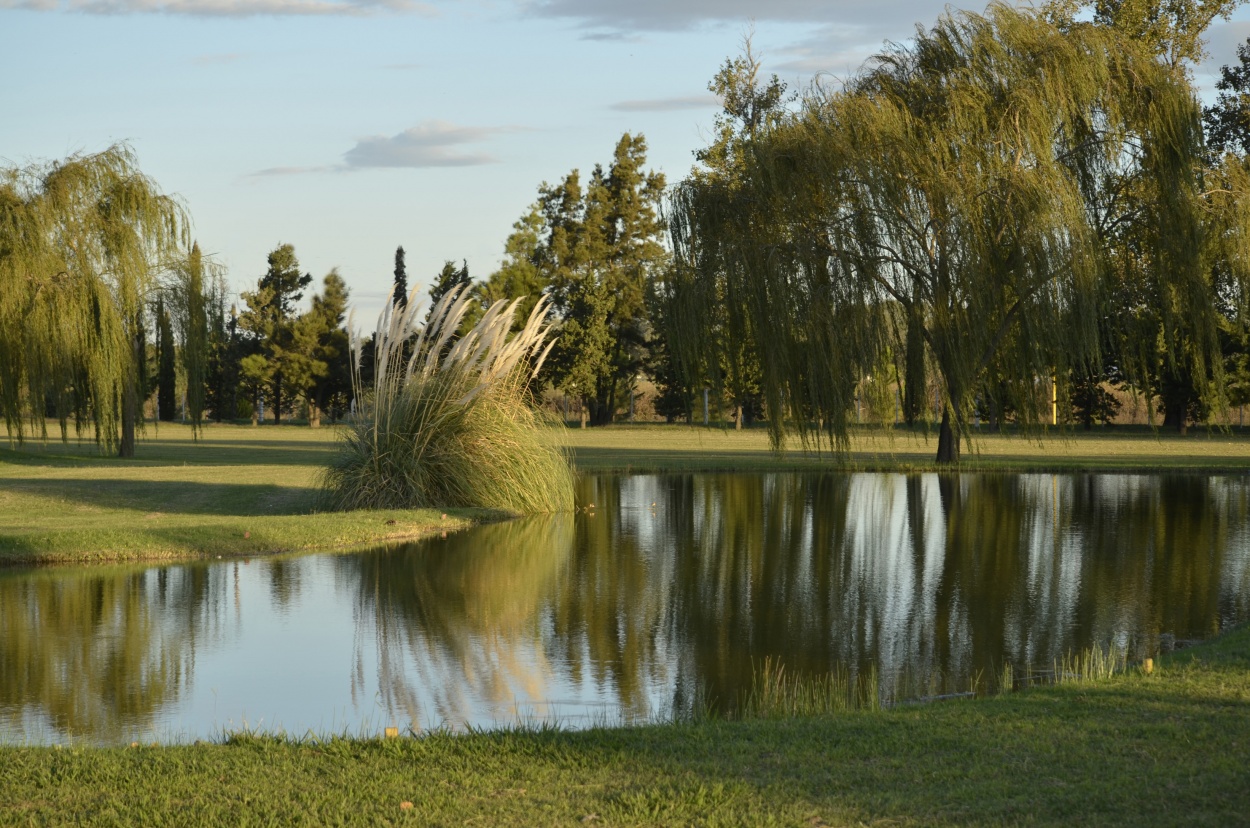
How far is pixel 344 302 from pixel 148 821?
66945mm

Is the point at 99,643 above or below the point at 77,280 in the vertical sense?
below

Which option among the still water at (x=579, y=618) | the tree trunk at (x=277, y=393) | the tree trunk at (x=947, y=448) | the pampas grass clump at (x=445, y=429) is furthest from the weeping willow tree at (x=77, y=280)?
the tree trunk at (x=277, y=393)

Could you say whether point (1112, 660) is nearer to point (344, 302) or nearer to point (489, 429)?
point (489, 429)

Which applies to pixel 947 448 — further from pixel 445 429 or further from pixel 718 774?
pixel 718 774

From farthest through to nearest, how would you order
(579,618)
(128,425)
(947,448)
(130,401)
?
(947,448) < (128,425) < (130,401) < (579,618)

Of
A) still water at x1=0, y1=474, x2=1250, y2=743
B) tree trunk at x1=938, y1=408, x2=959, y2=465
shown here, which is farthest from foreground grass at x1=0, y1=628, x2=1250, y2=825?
tree trunk at x1=938, y1=408, x2=959, y2=465

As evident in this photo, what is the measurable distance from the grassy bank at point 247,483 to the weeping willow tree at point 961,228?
175 centimetres

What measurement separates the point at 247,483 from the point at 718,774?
1695 cm

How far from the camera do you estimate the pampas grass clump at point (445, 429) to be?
56.7 ft

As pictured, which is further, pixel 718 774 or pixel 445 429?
pixel 445 429

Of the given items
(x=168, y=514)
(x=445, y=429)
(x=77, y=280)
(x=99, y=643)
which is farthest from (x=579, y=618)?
(x=77, y=280)

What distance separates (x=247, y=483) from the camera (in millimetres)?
20719

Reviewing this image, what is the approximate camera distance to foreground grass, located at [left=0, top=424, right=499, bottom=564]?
43.8 ft

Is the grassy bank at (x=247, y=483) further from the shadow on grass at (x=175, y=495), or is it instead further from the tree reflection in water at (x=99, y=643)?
the tree reflection in water at (x=99, y=643)
